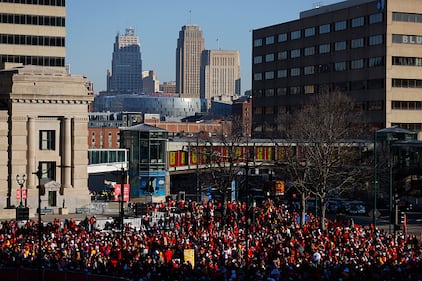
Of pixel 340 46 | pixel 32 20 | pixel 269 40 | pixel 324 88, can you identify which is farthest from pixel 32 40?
pixel 269 40

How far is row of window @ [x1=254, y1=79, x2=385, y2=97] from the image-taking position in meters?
120

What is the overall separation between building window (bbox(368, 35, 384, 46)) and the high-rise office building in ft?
139

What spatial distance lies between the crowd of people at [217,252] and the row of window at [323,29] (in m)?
67.2

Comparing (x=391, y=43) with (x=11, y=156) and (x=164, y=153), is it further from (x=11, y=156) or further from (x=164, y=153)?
(x=11, y=156)

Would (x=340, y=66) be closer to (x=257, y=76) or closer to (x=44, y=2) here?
(x=257, y=76)

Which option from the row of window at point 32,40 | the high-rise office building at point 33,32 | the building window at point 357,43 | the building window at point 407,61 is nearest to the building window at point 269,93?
the building window at point 357,43

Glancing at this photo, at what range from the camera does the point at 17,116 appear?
71.9 m

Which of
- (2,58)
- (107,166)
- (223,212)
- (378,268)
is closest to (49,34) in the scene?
(2,58)

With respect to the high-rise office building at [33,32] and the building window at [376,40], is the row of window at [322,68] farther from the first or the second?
the high-rise office building at [33,32]

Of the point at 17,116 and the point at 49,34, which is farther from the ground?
the point at 49,34

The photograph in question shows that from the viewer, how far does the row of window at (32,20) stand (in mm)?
94750

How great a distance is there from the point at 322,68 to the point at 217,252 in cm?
8857

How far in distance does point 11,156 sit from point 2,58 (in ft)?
85.9

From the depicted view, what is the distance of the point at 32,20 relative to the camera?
315 ft
